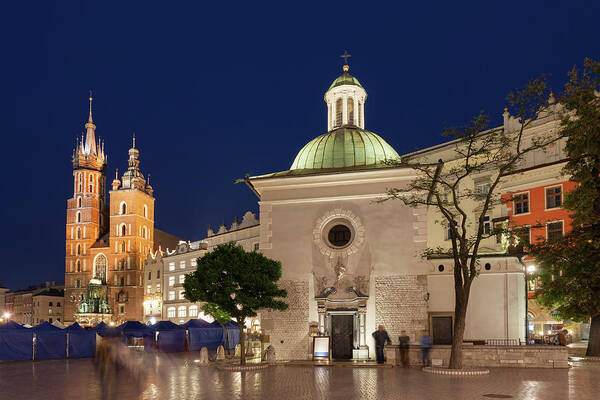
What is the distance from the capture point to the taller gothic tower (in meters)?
112

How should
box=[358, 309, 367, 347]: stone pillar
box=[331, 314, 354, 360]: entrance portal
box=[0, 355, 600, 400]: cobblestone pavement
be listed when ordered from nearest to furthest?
box=[0, 355, 600, 400]: cobblestone pavement
box=[358, 309, 367, 347]: stone pillar
box=[331, 314, 354, 360]: entrance portal

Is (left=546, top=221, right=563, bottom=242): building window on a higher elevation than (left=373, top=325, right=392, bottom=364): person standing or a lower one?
higher

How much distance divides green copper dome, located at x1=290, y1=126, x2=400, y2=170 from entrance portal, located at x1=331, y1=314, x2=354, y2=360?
7326mm

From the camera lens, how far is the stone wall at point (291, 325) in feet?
89.0

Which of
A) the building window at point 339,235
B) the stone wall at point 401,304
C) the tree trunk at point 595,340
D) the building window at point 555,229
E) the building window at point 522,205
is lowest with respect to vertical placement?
the tree trunk at point 595,340

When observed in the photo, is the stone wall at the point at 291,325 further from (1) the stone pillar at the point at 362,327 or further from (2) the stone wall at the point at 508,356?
(2) the stone wall at the point at 508,356

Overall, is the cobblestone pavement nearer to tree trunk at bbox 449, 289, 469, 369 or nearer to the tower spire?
tree trunk at bbox 449, 289, 469, 369

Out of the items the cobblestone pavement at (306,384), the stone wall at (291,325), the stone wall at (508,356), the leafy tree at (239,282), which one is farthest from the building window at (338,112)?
the cobblestone pavement at (306,384)

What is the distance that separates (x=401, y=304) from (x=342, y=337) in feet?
9.98

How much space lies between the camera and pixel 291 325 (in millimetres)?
27484

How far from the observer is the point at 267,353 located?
26125 millimetres

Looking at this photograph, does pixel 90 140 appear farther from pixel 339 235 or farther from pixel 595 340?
pixel 595 340

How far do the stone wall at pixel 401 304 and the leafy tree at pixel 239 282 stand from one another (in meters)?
4.30

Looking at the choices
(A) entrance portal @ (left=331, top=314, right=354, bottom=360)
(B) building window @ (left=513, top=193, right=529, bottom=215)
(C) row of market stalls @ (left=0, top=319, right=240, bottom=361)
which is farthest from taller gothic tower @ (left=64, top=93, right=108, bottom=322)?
(A) entrance portal @ (left=331, top=314, right=354, bottom=360)
